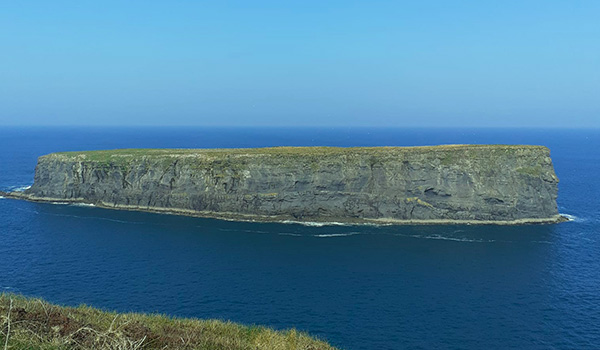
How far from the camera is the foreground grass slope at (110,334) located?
15.0 metres

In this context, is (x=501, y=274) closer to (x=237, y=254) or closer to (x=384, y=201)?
(x=384, y=201)

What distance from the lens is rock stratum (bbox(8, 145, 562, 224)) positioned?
82688 mm

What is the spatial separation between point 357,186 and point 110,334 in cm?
7441

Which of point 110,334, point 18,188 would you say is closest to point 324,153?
point 110,334

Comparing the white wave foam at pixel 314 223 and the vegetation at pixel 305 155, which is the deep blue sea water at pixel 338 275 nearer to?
the white wave foam at pixel 314 223

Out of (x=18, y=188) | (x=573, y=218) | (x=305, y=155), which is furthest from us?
(x=18, y=188)

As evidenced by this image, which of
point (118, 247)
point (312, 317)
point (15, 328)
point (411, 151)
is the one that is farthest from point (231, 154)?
point (15, 328)

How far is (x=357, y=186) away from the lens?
87.2 metres

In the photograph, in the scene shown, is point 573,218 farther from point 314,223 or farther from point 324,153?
point 314,223

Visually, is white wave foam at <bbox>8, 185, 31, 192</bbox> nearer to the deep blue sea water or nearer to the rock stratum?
the deep blue sea water

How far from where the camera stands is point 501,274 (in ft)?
175

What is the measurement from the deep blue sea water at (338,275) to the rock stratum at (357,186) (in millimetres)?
5815

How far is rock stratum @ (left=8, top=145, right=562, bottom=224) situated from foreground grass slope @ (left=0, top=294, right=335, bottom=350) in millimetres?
62651

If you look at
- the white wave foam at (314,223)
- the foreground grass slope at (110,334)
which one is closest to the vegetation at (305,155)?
the white wave foam at (314,223)
